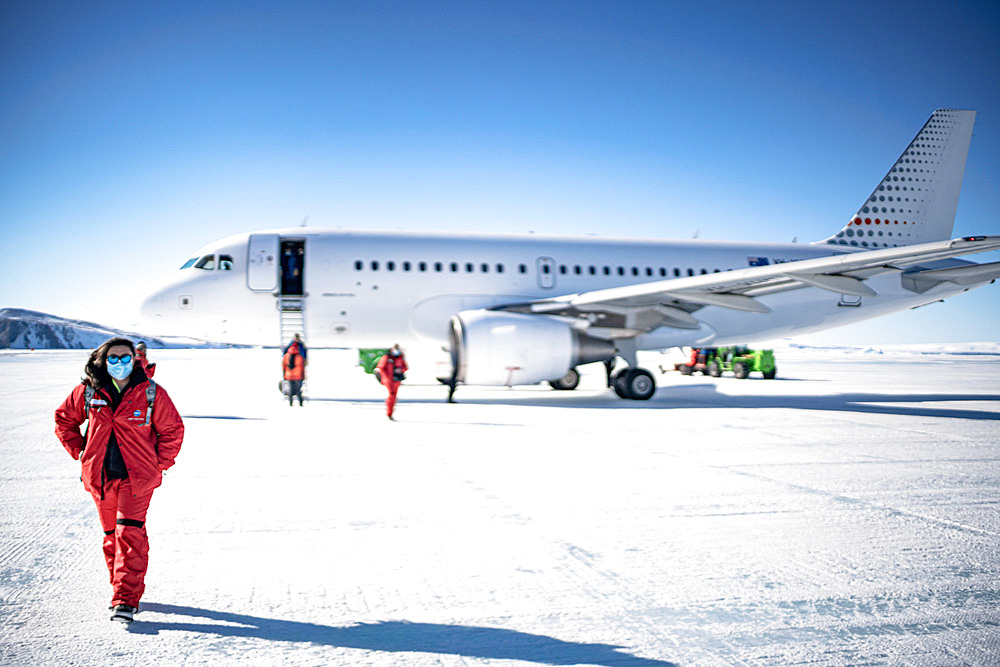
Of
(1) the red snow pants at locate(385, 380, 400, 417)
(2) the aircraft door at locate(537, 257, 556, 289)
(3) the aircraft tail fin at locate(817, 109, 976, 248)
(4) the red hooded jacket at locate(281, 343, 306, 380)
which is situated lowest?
(1) the red snow pants at locate(385, 380, 400, 417)

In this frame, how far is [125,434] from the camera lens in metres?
3.17

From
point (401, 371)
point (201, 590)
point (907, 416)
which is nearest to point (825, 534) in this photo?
point (201, 590)

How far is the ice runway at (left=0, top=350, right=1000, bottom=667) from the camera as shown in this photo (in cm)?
281

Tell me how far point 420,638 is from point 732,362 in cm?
2416

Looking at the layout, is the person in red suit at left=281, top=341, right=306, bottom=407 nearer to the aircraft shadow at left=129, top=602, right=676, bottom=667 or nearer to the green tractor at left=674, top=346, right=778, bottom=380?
the aircraft shadow at left=129, top=602, right=676, bottom=667

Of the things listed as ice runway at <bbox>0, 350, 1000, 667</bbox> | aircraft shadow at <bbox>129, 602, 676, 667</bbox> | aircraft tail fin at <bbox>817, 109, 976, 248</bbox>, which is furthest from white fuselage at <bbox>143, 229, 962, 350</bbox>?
aircraft shadow at <bbox>129, 602, 676, 667</bbox>

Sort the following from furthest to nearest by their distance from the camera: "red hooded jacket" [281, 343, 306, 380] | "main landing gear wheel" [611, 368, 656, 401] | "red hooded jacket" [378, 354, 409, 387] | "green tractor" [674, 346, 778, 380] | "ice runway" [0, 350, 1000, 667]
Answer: "green tractor" [674, 346, 778, 380] < "main landing gear wheel" [611, 368, 656, 401] < "red hooded jacket" [281, 343, 306, 380] < "red hooded jacket" [378, 354, 409, 387] < "ice runway" [0, 350, 1000, 667]

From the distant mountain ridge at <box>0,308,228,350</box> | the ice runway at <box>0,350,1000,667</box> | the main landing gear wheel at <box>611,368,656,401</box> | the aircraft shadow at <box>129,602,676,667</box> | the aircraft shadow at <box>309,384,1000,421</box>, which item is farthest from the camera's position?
the distant mountain ridge at <box>0,308,228,350</box>

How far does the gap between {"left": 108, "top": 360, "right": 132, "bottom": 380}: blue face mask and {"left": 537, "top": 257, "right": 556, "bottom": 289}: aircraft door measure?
12.3 metres

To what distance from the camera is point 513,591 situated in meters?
3.39

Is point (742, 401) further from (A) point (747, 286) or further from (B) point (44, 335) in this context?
(B) point (44, 335)

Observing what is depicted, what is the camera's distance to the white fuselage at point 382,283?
14031 millimetres

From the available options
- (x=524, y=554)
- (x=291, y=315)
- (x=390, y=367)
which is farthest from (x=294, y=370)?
(x=524, y=554)

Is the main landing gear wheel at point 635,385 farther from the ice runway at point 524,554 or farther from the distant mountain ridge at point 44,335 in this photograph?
the distant mountain ridge at point 44,335
